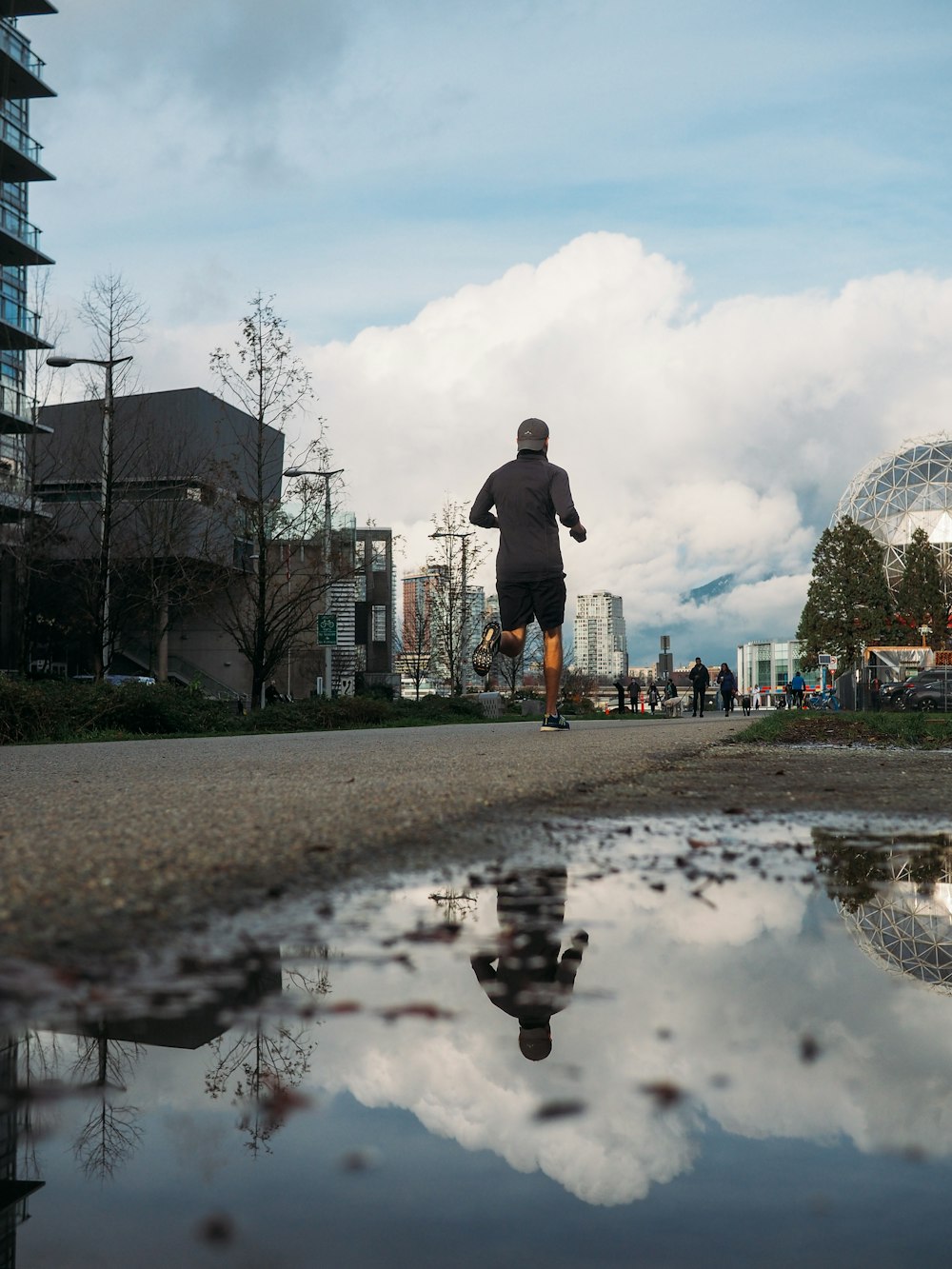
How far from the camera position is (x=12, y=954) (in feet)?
7.63

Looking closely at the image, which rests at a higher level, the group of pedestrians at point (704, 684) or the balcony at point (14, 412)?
the balcony at point (14, 412)

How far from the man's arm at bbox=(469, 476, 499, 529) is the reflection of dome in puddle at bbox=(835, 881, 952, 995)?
8772 millimetres

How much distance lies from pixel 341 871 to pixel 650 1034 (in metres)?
1.78

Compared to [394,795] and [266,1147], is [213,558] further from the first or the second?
[266,1147]

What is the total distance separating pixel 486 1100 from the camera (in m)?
1.57

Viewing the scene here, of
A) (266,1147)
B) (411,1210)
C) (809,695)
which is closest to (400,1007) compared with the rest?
(266,1147)

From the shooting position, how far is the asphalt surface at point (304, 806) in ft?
9.61

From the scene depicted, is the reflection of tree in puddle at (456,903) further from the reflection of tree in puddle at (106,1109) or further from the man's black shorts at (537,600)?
the man's black shorts at (537,600)

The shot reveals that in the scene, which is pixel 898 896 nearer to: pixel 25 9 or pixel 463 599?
pixel 463 599

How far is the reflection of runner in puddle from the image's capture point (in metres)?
1.93

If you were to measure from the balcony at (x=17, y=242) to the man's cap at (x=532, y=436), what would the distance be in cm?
4442

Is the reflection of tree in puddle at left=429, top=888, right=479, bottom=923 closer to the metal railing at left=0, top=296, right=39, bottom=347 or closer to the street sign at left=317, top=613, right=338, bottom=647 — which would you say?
the street sign at left=317, top=613, right=338, bottom=647

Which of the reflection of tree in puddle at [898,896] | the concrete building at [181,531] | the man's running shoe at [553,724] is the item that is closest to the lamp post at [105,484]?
the concrete building at [181,531]

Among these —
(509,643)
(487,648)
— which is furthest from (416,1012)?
(487,648)
